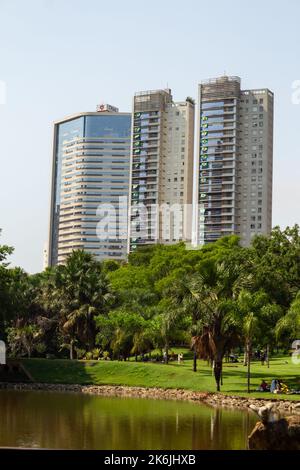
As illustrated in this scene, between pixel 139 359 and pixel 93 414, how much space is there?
88.6 feet

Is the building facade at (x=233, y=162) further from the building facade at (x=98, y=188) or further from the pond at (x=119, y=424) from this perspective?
the pond at (x=119, y=424)

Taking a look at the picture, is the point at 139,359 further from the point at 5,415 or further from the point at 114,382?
the point at 5,415

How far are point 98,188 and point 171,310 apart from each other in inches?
5750

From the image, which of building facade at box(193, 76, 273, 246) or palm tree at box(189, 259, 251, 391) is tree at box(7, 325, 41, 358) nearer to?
palm tree at box(189, 259, 251, 391)

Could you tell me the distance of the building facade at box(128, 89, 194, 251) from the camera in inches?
6363

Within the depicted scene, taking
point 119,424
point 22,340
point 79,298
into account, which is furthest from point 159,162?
point 119,424

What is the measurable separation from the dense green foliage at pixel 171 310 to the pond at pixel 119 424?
606cm

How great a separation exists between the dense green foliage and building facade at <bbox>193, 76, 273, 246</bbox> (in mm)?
75726

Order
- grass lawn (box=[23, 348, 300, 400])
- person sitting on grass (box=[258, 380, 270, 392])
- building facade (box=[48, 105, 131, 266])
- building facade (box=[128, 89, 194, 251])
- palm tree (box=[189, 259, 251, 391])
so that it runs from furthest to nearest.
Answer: building facade (box=[48, 105, 131, 266]) < building facade (box=[128, 89, 194, 251]) < grass lawn (box=[23, 348, 300, 400]) < palm tree (box=[189, 259, 251, 391]) < person sitting on grass (box=[258, 380, 270, 392])

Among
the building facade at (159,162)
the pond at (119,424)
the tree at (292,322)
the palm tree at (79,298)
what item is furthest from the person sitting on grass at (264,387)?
the building facade at (159,162)

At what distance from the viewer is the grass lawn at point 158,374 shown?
4564 centimetres

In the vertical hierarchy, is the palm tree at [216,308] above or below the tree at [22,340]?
above

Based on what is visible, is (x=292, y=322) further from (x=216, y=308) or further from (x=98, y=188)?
(x=98, y=188)

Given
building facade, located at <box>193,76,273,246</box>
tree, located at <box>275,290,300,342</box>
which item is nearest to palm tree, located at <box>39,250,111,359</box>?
tree, located at <box>275,290,300,342</box>
